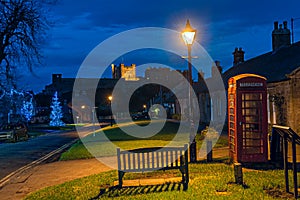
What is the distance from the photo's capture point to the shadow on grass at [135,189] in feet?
26.0

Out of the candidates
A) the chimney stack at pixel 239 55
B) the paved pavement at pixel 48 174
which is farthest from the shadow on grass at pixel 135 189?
the chimney stack at pixel 239 55

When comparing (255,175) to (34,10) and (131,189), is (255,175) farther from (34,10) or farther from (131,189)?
(34,10)

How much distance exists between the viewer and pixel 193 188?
8.01 metres

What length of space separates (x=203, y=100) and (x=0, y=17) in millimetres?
20140

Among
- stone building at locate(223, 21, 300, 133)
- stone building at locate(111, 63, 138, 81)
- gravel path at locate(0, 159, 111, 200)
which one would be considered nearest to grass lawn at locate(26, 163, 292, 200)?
gravel path at locate(0, 159, 111, 200)

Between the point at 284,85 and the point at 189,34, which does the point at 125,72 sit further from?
the point at 189,34

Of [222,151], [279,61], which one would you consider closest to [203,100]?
[279,61]

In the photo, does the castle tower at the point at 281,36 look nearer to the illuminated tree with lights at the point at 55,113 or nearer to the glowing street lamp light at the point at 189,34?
the glowing street lamp light at the point at 189,34

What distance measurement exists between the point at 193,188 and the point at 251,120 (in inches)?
148

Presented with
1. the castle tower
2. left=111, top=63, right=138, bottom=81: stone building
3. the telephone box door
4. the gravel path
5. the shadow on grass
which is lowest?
the gravel path

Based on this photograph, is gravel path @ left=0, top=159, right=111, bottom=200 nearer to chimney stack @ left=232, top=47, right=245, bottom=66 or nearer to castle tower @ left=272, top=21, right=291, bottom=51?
castle tower @ left=272, top=21, right=291, bottom=51

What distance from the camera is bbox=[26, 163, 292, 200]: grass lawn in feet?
24.3

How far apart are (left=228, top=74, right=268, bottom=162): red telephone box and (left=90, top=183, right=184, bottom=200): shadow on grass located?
9.85 feet

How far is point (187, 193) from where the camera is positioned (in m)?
7.57
